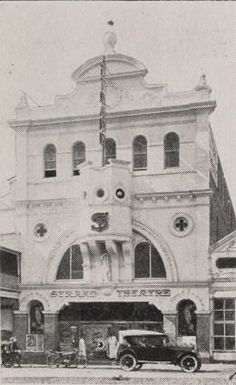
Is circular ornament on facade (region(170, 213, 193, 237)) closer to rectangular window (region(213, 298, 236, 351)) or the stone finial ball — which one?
rectangular window (region(213, 298, 236, 351))

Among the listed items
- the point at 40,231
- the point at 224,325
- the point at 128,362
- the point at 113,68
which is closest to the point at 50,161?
the point at 40,231

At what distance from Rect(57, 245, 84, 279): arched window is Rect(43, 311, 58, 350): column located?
53.4 inches

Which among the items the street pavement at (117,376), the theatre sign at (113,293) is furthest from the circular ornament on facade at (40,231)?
the street pavement at (117,376)

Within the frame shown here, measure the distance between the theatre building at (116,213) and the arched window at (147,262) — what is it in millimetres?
33

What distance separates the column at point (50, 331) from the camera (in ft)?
82.1

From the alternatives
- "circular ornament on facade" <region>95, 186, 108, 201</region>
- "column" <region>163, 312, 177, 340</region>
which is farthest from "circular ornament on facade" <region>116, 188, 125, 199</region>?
"column" <region>163, 312, 177, 340</region>

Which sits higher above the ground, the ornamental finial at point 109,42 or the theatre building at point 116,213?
the ornamental finial at point 109,42

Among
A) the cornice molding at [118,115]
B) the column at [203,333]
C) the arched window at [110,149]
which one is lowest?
the column at [203,333]

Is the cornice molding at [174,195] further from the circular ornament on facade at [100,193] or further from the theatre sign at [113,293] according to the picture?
the theatre sign at [113,293]

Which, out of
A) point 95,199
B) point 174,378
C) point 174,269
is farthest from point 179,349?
point 95,199

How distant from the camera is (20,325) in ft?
83.7

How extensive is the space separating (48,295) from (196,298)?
504 cm

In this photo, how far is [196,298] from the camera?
79.3 feet

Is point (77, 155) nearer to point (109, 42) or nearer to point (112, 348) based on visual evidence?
point (109, 42)
